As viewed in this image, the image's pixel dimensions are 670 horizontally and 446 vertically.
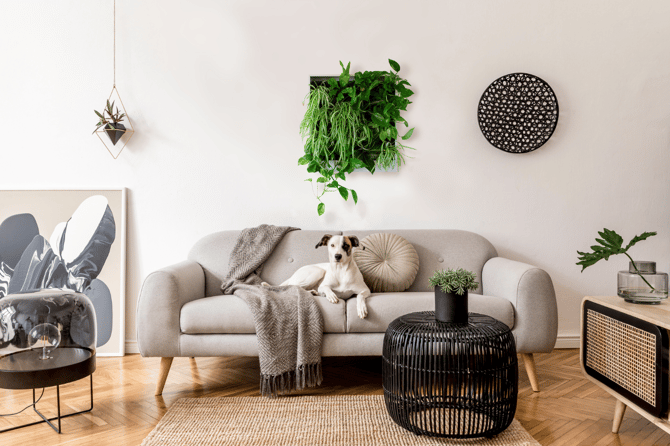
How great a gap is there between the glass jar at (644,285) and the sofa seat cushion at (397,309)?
1.79ft

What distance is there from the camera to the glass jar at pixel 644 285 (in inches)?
76.5

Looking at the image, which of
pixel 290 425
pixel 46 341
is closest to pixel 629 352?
pixel 290 425

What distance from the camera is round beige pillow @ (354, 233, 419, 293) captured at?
282 cm

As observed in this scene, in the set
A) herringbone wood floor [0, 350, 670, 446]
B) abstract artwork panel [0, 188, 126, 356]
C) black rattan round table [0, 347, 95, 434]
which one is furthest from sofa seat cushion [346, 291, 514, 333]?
abstract artwork panel [0, 188, 126, 356]

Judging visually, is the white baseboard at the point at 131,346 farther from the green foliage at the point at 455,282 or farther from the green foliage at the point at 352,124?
the green foliage at the point at 455,282

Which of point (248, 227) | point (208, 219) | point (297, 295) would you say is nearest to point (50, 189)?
point (208, 219)

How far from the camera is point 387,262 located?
9.37 feet

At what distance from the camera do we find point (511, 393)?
6.03ft

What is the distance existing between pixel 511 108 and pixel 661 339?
6.67ft

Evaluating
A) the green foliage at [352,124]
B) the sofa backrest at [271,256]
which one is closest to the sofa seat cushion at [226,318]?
the sofa backrest at [271,256]

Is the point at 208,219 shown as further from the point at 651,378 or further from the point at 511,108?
the point at 651,378

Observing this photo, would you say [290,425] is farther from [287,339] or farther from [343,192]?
[343,192]

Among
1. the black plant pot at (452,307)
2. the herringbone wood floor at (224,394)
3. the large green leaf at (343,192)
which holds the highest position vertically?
the large green leaf at (343,192)

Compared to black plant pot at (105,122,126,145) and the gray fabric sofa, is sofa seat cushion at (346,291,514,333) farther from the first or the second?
black plant pot at (105,122,126,145)
